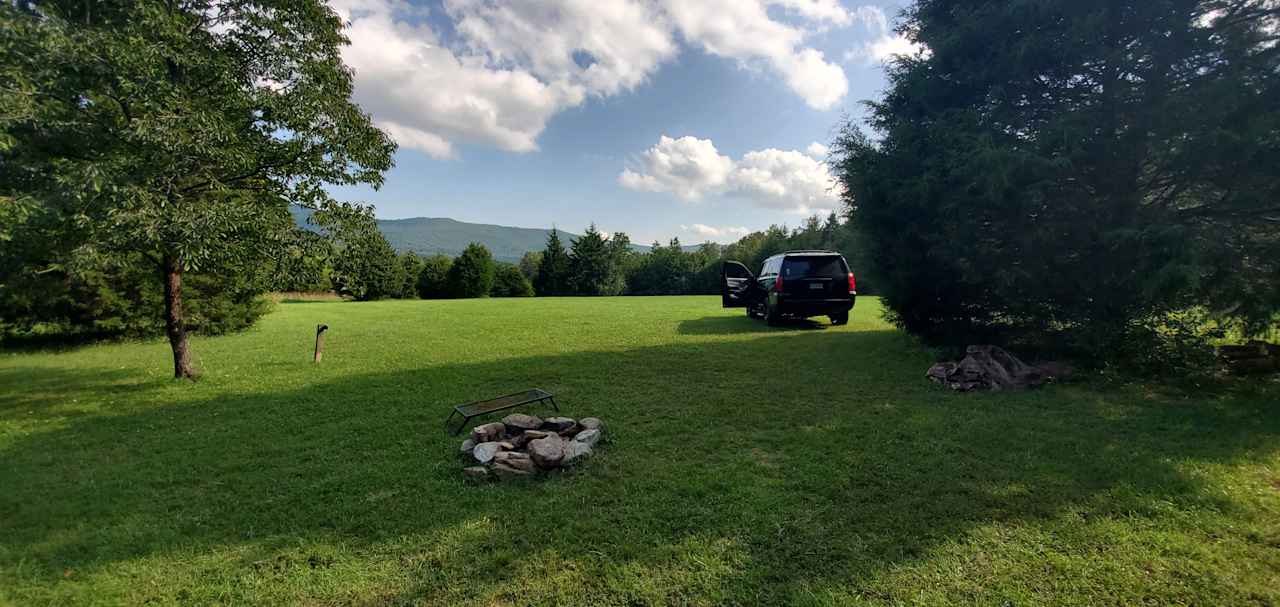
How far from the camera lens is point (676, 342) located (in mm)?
10562

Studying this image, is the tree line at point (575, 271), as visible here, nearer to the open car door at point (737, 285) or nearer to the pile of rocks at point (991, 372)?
the open car door at point (737, 285)

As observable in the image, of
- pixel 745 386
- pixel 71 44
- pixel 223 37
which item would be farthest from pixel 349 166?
pixel 745 386

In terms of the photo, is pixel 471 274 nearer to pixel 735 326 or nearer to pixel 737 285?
pixel 737 285

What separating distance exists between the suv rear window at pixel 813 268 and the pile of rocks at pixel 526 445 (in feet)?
26.9

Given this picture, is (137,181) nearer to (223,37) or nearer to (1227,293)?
(223,37)

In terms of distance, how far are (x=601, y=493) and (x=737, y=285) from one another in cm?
1244

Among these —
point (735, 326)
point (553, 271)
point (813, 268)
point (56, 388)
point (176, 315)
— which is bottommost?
point (56, 388)

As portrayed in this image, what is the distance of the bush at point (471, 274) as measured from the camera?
4528 cm

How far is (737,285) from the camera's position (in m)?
15.3

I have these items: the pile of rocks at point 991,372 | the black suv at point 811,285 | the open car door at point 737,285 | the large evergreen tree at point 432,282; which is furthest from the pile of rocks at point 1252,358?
the large evergreen tree at point 432,282

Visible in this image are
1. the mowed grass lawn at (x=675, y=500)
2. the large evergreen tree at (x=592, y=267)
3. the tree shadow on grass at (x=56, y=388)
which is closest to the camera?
the mowed grass lawn at (x=675, y=500)

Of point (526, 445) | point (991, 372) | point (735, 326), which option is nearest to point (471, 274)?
point (735, 326)

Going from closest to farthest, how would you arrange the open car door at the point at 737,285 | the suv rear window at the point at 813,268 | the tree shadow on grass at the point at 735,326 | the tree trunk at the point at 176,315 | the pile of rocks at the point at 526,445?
the pile of rocks at the point at 526,445, the tree trunk at the point at 176,315, the suv rear window at the point at 813,268, the tree shadow on grass at the point at 735,326, the open car door at the point at 737,285

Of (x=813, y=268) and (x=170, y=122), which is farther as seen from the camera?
(x=813, y=268)
